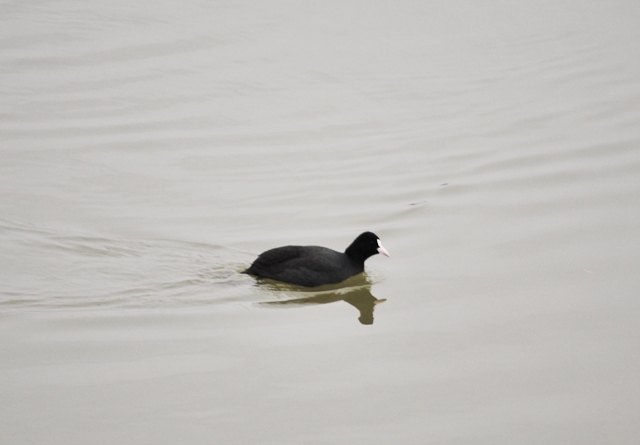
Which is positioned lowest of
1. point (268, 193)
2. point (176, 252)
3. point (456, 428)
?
point (456, 428)

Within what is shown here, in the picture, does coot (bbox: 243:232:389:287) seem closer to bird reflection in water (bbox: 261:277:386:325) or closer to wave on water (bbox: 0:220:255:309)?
bird reflection in water (bbox: 261:277:386:325)

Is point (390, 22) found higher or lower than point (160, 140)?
higher

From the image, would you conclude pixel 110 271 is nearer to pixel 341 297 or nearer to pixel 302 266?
pixel 302 266

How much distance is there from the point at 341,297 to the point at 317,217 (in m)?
2.23

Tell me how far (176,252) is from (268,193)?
2.47m

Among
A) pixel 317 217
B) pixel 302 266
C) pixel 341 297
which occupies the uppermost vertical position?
pixel 317 217

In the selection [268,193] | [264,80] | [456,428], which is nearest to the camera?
[456,428]

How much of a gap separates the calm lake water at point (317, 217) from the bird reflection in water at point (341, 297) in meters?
0.04

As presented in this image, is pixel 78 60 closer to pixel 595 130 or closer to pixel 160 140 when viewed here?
pixel 160 140

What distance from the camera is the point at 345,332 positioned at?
7.36 metres

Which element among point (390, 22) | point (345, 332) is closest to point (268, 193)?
point (345, 332)

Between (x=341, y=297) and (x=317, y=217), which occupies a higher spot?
(x=317, y=217)

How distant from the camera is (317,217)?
10523mm

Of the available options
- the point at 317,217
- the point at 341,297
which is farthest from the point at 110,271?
the point at 317,217
